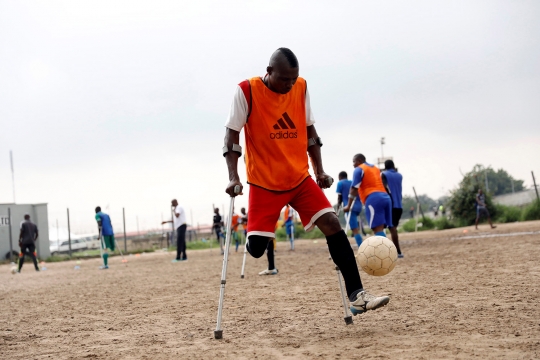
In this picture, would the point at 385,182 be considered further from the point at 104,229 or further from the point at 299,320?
the point at 104,229

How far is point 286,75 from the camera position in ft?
15.3

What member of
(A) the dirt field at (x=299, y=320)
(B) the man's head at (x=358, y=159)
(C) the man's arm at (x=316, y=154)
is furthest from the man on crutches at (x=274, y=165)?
(B) the man's head at (x=358, y=159)

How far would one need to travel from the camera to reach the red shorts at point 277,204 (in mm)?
4883

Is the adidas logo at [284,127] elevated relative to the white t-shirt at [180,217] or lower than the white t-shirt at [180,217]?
elevated

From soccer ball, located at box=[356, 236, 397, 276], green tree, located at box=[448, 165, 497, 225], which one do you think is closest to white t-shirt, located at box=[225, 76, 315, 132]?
soccer ball, located at box=[356, 236, 397, 276]

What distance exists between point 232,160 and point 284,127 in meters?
0.53

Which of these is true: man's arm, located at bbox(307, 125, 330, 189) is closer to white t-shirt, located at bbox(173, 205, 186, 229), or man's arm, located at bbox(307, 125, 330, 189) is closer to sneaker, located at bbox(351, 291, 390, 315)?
sneaker, located at bbox(351, 291, 390, 315)

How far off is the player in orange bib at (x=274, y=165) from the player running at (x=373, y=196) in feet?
21.0

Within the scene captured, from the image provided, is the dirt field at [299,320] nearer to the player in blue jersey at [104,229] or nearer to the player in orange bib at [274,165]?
the player in orange bib at [274,165]

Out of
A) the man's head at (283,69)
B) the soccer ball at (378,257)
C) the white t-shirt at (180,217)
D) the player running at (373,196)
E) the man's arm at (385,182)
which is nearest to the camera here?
the man's head at (283,69)

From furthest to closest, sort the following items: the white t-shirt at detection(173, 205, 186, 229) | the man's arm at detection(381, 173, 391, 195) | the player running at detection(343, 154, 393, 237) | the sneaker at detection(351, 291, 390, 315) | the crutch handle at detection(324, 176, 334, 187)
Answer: the white t-shirt at detection(173, 205, 186, 229) < the man's arm at detection(381, 173, 391, 195) < the player running at detection(343, 154, 393, 237) < the crutch handle at detection(324, 176, 334, 187) < the sneaker at detection(351, 291, 390, 315)

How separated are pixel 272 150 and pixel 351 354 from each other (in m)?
1.83

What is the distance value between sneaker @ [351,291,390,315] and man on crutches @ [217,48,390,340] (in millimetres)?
108

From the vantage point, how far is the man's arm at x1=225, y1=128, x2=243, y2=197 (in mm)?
4922
